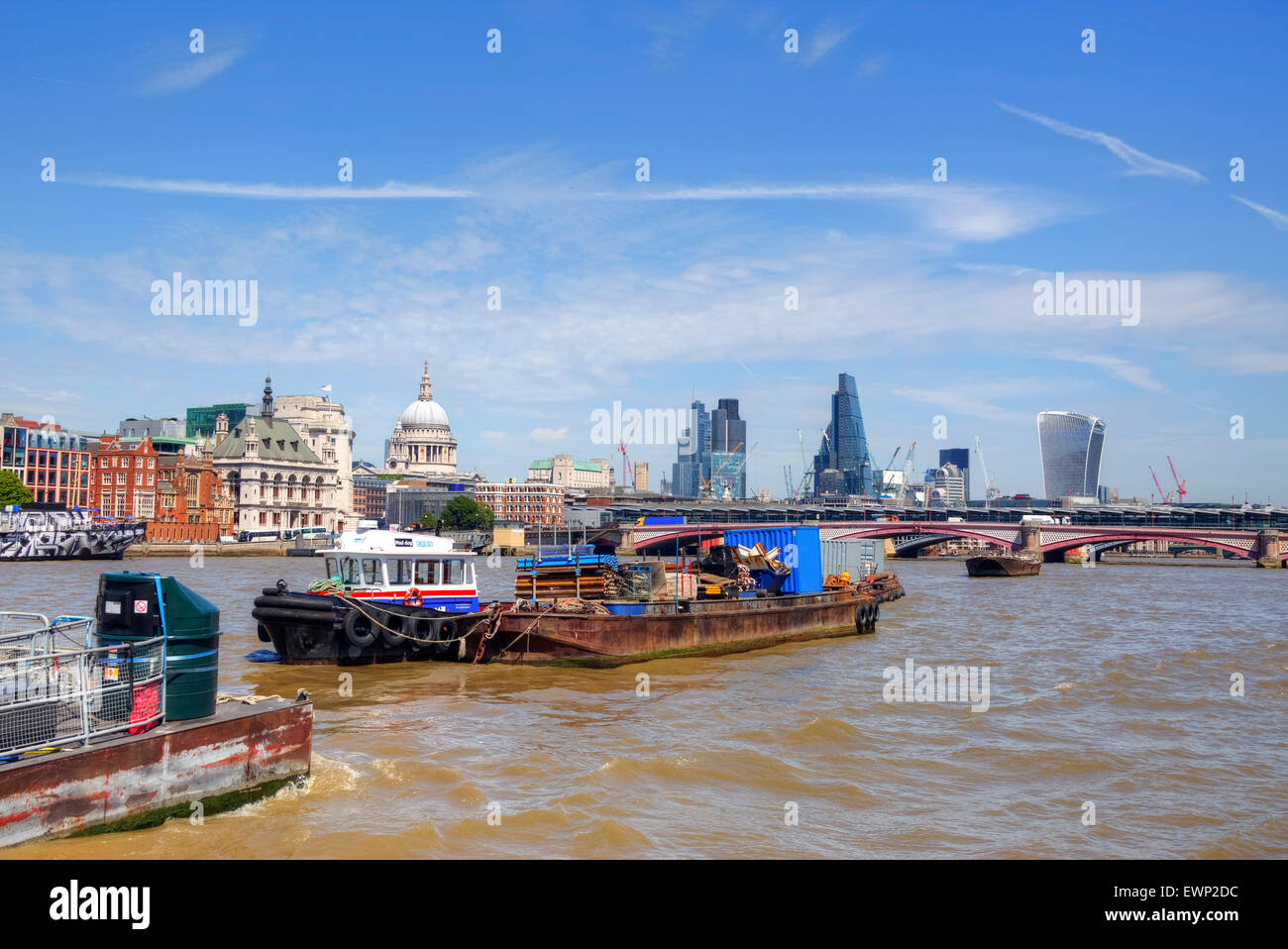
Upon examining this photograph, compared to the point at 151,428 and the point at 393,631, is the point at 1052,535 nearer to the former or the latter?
the point at 393,631

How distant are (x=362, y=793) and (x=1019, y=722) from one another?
50.4 feet

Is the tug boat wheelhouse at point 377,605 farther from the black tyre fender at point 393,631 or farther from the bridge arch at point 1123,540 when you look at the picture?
the bridge arch at point 1123,540

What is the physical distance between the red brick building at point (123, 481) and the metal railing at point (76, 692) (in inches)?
5635

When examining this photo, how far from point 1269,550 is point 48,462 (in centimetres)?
16352

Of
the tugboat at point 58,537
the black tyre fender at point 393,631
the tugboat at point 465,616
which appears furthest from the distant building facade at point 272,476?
the black tyre fender at point 393,631

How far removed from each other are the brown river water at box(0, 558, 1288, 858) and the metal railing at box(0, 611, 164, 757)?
1334 millimetres

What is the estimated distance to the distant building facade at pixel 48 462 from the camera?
136000 mm

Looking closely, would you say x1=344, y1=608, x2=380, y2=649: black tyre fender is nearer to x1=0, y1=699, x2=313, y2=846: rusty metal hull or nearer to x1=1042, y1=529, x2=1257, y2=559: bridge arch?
x1=0, y1=699, x2=313, y2=846: rusty metal hull

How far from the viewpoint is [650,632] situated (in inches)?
1278

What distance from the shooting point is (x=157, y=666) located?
13.2 metres
